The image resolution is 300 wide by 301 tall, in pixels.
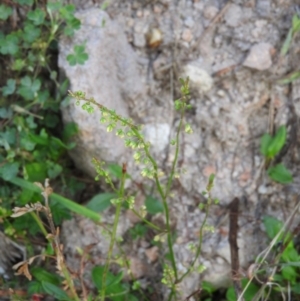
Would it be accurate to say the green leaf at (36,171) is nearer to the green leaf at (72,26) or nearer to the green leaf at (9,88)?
the green leaf at (9,88)

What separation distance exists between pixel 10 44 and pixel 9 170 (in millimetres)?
551

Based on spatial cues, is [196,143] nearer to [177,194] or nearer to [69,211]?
[177,194]

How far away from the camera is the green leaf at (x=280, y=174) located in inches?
104

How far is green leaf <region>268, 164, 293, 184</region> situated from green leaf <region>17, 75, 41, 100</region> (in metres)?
1.12

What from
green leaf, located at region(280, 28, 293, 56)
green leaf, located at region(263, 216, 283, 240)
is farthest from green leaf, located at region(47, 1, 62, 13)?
green leaf, located at region(263, 216, 283, 240)

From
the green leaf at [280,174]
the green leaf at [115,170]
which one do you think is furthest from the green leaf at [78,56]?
the green leaf at [280,174]

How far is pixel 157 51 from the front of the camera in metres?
2.75

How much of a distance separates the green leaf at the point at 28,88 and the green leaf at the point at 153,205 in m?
0.69

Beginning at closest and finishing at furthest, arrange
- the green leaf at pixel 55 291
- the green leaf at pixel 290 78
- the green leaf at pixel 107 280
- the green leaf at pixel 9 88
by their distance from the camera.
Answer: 1. the green leaf at pixel 55 291
2. the green leaf at pixel 107 280
3. the green leaf at pixel 9 88
4. the green leaf at pixel 290 78

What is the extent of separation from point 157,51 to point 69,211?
84 centimetres

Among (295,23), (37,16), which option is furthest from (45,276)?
(295,23)

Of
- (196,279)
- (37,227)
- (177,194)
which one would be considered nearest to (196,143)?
(177,194)

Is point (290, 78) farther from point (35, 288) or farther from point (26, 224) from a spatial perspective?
point (35, 288)

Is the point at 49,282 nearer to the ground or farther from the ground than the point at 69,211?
nearer to the ground
